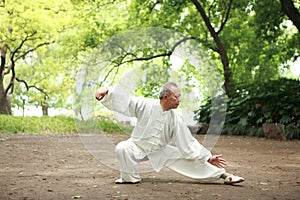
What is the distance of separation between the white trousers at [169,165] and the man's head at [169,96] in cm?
52

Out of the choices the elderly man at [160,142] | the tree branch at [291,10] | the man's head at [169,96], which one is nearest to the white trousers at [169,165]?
the elderly man at [160,142]

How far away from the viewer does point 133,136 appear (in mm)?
5266

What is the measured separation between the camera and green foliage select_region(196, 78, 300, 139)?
14344mm

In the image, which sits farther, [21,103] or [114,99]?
[21,103]

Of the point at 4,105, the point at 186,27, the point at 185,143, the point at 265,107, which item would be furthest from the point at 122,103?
the point at 4,105

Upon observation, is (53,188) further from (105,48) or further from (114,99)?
(105,48)

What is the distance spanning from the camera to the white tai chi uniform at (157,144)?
5.21 meters

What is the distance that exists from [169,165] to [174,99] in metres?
0.73

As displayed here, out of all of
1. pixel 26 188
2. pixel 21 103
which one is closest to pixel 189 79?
pixel 26 188

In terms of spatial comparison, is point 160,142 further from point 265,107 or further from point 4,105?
point 4,105

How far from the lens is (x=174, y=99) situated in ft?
17.0

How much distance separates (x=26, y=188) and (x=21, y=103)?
44381mm

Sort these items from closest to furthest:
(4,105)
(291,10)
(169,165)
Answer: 1. (169,165)
2. (291,10)
3. (4,105)

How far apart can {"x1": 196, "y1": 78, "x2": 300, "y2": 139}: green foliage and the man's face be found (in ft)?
29.5
